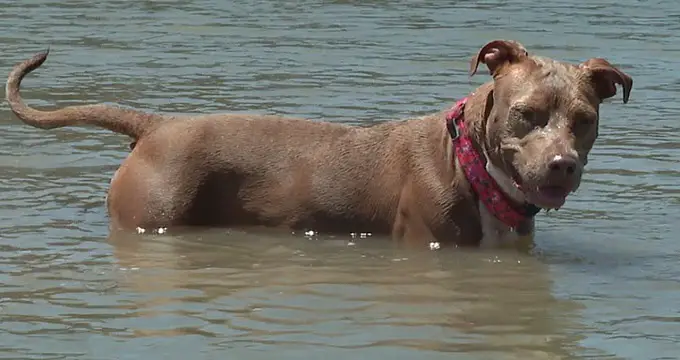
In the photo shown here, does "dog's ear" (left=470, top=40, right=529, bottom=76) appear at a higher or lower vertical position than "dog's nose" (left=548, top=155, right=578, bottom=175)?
higher

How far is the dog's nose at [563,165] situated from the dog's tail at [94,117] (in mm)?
2532

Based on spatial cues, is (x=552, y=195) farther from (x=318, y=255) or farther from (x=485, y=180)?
(x=318, y=255)

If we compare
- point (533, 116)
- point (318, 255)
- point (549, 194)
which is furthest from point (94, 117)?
point (549, 194)

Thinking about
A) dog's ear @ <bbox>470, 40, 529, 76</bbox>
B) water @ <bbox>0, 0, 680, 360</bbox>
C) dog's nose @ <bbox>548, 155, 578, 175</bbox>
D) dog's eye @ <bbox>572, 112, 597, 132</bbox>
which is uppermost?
dog's ear @ <bbox>470, 40, 529, 76</bbox>

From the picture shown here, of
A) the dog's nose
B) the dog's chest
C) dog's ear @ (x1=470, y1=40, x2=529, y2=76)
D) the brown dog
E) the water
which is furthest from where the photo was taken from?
the dog's chest

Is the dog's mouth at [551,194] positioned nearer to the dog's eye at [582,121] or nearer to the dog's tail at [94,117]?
the dog's eye at [582,121]

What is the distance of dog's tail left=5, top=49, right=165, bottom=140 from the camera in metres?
9.35

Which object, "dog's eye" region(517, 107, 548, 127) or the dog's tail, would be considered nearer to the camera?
Answer: "dog's eye" region(517, 107, 548, 127)

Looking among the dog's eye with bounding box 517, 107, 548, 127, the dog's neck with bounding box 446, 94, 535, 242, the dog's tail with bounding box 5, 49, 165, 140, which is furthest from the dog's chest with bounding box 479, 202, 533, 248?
the dog's tail with bounding box 5, 49, 165, 140

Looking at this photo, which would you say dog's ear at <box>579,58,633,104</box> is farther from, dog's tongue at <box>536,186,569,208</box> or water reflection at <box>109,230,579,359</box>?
water reflection at <box>109,230,579,359</box>

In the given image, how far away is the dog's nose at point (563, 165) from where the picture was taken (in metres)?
7.88

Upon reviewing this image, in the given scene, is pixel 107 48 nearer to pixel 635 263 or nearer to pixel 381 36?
pixel 381 36

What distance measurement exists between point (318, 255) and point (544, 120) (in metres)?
1.43

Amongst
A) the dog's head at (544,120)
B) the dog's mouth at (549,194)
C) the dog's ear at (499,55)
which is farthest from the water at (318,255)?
the dog's ear at (499,55)
